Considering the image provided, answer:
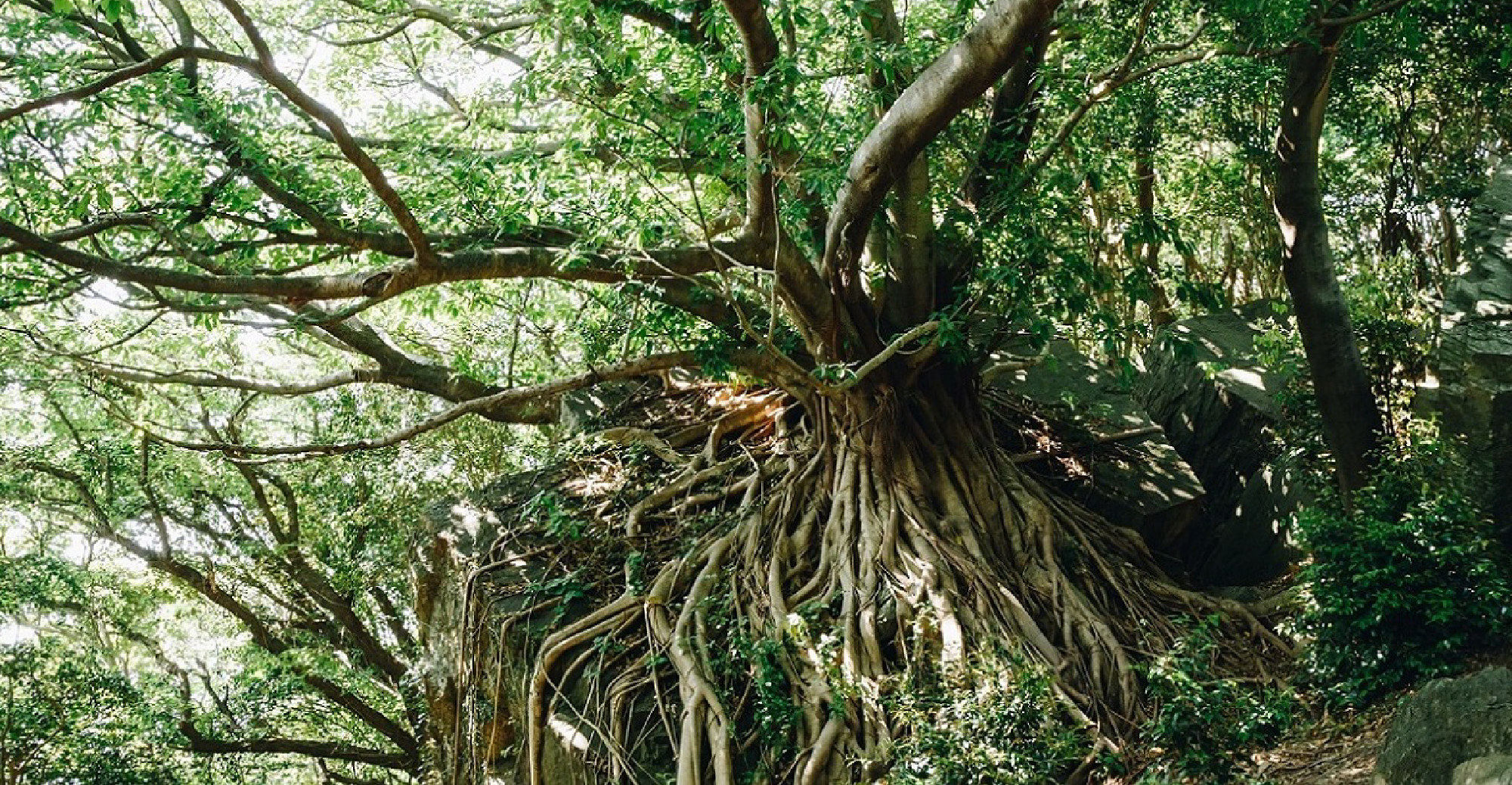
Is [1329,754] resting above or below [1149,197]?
below

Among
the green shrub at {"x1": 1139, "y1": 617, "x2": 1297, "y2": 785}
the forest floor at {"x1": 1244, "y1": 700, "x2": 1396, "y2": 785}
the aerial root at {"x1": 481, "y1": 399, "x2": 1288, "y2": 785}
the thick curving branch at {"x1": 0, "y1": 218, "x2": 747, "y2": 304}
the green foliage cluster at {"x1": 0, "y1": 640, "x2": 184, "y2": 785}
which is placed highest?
the thick curving branch at {"x1": 0, "y1": 218, "x2": 747, "y2": 304}

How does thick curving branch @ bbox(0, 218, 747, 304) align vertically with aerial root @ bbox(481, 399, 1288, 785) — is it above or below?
above

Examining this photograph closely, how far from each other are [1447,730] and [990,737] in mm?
1997

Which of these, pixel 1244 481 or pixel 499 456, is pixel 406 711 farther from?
pixel 1244 481

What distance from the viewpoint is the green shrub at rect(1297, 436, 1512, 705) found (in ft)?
19.9

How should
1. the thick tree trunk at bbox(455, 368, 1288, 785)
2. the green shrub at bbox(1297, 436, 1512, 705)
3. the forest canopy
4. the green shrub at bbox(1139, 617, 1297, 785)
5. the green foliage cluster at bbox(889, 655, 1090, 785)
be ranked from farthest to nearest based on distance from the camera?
the thick tree trunk at bbox(455, 368, 1288, 785) → the forest canopy → the green shrub at bbox(1297, 436, 1512, 705) → the green foliage cluster at bbox(889, 655, 1090, 785) → the green shrub at bbox(1139, 617, 1297, 785)

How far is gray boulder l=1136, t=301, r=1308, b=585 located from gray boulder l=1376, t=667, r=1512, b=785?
3.97m

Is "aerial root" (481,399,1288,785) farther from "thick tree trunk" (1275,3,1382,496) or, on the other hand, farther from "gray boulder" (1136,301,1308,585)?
"thick tree trunk" (1275,3,1382,496)

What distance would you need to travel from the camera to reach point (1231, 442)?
9.77m

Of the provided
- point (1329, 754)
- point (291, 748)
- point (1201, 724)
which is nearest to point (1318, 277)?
point (1329, 754)

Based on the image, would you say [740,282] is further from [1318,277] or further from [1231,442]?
[1231,442]

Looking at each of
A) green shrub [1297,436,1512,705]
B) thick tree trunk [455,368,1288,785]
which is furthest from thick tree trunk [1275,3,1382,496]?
thick tree trunk [455,368,1288,785]

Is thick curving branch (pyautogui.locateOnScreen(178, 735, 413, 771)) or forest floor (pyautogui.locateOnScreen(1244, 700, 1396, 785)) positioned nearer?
forest floor (pyautogui.locateOnScreen(1244, 700, 1396, 785))

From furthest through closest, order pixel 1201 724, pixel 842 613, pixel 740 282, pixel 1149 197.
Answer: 1. pixel 1149 197
2. pixel 740 282
3. pixel 842 613
4. pixel 1201 724
